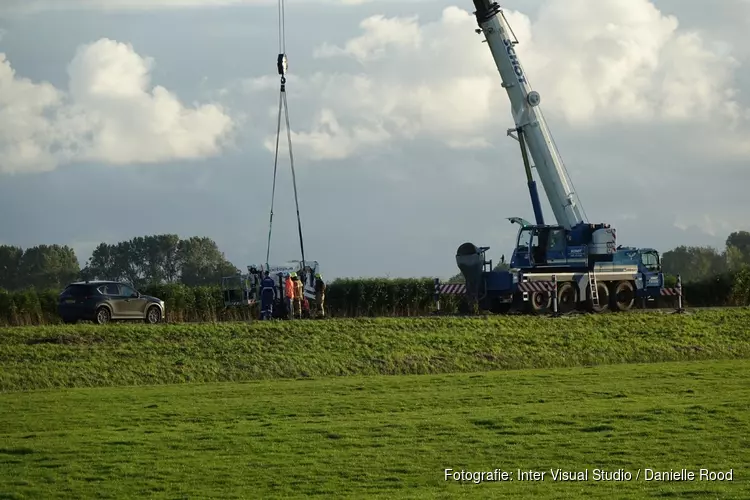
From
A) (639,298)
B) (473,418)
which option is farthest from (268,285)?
(473,418)

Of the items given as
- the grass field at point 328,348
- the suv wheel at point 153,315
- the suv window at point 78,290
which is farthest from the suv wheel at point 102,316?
the grass field at point 328,348

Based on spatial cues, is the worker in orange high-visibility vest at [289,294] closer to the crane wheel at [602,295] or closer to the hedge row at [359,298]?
the hedge row at [359,298]

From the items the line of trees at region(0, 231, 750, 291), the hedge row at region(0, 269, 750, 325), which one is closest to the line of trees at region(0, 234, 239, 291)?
the line of trees at region(0, 231, 750, 291)

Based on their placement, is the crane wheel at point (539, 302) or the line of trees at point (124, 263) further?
the line of trees at point (124, 263)

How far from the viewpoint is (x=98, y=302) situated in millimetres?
37031

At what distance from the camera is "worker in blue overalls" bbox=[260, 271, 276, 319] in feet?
124

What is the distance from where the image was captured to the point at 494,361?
31.2 m

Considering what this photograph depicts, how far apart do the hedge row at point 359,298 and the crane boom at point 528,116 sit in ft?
25.7

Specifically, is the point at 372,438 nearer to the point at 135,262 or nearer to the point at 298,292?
the point at 298,292

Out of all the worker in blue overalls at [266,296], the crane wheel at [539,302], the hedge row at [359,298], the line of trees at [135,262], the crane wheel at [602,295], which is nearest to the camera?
the worker in blue overalls at [266,296]

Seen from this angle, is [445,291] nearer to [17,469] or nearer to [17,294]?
[17,294]

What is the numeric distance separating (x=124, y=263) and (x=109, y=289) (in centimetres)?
5155

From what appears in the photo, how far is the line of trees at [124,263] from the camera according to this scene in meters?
86.1

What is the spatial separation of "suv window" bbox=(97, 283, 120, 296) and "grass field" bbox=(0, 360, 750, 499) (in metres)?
12.1
